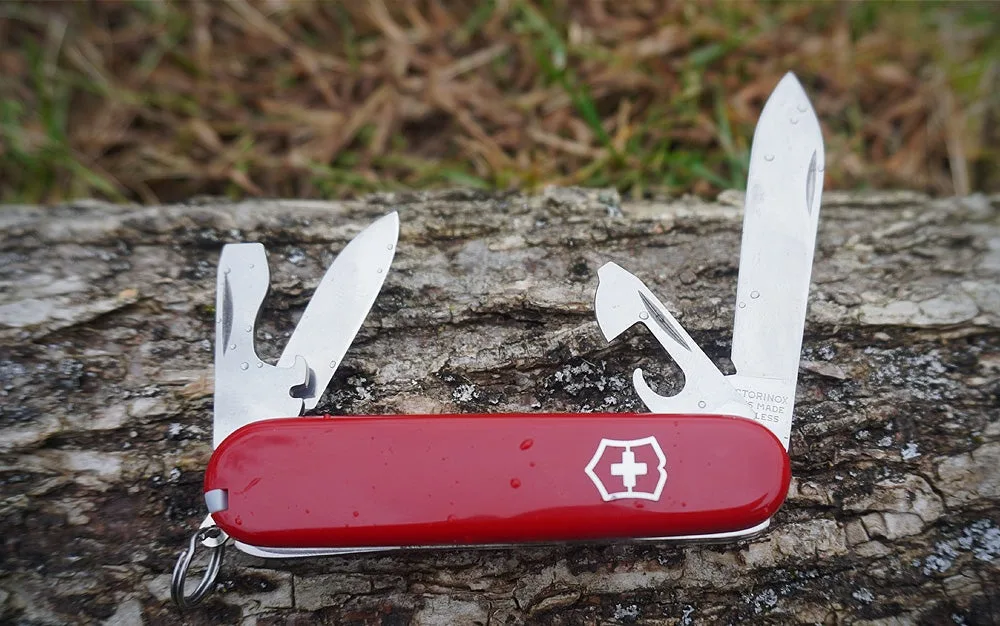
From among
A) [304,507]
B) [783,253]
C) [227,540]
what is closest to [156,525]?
[227,540]

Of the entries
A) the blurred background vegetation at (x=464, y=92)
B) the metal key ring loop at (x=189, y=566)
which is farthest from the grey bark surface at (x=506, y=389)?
the blurred background vegetation at (x=464, y=92)

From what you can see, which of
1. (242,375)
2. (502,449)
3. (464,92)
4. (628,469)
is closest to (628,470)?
(628,469)

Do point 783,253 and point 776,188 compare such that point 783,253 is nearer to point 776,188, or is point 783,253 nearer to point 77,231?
point 776,188

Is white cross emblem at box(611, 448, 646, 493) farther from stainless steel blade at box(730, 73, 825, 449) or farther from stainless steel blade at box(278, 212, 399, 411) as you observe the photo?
stainless steel blade at box(278, 212, 399, 411)

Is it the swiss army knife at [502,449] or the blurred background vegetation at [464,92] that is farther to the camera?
the blurred background vegetation at [464,92]

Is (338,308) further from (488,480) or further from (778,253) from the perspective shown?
(778,253)

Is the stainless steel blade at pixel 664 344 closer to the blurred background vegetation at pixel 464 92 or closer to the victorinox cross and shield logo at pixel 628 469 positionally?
the victorinox cross and shield logo at pixel 628 469
